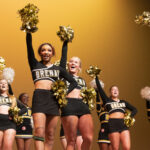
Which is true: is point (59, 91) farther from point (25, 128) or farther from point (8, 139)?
point (25, 128)

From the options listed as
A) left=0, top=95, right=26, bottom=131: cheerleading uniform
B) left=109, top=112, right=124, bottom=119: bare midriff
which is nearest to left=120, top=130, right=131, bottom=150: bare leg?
left=109, top=112, right=124, bottom=119: bare midriff

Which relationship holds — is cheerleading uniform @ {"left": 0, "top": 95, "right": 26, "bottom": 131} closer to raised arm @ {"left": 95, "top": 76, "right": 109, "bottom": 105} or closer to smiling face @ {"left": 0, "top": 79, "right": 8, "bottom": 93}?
smiling face @ {"left": 0, "top": 79, "right": 8, "bottom": 93}

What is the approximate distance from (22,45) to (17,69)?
0.57m

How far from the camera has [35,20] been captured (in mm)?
4262

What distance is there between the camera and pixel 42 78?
4.33 meters

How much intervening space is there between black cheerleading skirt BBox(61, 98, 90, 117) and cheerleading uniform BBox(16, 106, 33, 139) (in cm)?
223

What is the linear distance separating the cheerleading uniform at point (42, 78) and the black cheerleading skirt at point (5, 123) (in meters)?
1.81

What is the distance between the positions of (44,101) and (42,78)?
11.0 inches

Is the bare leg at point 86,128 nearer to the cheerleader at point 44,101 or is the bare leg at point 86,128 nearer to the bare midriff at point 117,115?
the cheerleader at point 44,101

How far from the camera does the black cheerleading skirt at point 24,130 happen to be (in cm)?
695

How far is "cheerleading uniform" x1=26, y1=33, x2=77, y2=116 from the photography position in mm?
4215

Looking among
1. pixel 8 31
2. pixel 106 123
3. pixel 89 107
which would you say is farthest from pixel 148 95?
pixel 8 31

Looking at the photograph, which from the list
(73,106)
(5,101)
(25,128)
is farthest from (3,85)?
(73,106)

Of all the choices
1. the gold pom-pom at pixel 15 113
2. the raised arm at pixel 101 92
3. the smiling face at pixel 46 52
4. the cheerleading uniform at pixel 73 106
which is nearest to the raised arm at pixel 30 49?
the smiling face at pixel 46 52
